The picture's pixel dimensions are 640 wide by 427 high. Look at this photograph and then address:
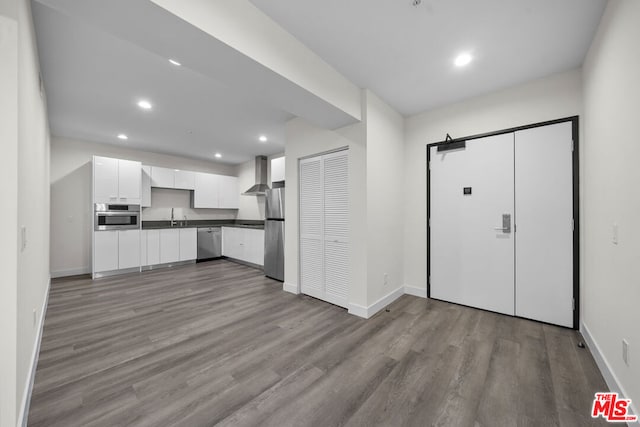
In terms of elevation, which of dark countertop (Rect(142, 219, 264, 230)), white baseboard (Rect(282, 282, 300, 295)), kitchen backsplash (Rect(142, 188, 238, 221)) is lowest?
white baseboard (Rect(282, 282, 300, 295))

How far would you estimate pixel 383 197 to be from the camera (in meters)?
3.12

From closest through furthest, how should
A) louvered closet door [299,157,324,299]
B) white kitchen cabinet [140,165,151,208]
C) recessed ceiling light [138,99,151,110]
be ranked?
recessed ceiling light [138,99,151,110] → louvered closet door [299,157,324,299] → white kitchen cabinet [140,165,151,208]

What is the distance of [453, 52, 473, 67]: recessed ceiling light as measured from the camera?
7.38 feet

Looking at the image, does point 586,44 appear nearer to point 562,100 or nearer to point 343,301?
point 562,100

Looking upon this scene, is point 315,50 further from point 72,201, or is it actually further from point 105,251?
point 72,201

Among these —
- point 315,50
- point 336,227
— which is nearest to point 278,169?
point 336,227

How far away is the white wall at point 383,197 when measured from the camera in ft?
9.46

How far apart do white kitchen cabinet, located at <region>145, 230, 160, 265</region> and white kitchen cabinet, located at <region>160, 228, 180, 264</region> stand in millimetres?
75

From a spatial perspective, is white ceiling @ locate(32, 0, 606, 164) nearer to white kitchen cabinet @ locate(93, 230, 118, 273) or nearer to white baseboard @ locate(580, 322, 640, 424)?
white kitchen cabinet @ locate(93, 230, 118, 273)

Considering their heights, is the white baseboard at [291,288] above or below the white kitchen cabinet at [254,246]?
below

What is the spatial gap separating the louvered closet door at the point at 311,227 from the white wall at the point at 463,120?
1.29 metres

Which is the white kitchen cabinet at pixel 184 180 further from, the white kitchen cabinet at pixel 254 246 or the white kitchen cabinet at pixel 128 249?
the white kitchen cabinet at pixel 254 246

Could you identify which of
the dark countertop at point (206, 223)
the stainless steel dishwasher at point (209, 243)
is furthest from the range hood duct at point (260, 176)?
the stainless steel dishwasher at point (209, 243)

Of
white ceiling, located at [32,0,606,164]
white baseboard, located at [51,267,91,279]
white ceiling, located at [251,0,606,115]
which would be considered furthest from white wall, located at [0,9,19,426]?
white baseboard, located at [51,267,91,279]
